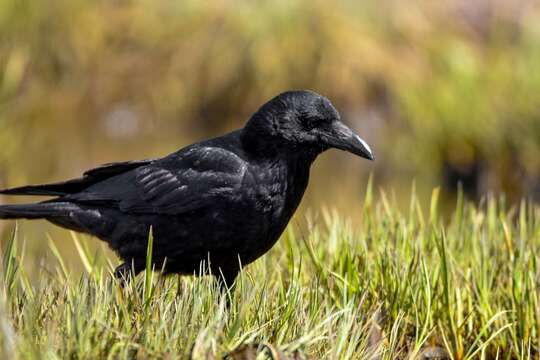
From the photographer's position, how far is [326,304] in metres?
3.03

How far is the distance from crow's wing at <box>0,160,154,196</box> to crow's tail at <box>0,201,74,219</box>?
6 cm

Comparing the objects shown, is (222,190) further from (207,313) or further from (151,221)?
Result: (207,313)

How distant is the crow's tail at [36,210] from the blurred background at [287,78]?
4.74 m

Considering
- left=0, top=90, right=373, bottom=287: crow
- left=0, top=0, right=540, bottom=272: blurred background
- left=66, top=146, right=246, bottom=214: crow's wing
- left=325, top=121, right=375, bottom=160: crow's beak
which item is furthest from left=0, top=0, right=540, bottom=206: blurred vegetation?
left=325, top=121, right=375, bottom=160: crow's beak

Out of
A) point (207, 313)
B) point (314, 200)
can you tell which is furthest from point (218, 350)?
point (314, 200)

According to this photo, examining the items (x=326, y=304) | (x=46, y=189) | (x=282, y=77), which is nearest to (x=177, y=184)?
(x=46, y=189)

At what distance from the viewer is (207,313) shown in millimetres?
2652

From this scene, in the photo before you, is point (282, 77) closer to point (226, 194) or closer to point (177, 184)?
point (177, 184)

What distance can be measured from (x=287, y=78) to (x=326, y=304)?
25.4ft

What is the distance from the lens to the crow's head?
10.9 ft

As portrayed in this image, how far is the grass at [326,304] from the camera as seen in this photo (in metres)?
2.38

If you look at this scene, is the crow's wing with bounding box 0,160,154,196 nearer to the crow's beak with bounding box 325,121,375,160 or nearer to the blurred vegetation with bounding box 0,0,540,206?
the crow's beak with bounding box 325,121,375,160

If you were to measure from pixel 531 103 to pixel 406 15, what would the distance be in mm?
3015

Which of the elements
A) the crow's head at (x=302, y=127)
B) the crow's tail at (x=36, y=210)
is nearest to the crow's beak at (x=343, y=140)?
the crow's head at (x=302, y=127)
